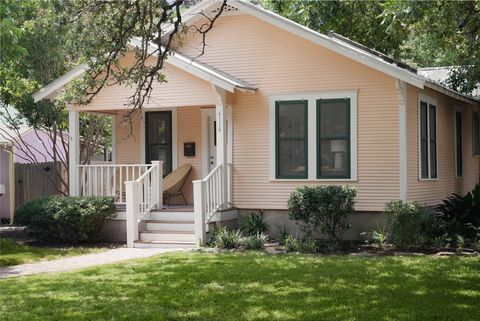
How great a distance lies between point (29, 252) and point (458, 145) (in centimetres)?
1185

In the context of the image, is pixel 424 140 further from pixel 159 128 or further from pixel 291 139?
pixel 159 128

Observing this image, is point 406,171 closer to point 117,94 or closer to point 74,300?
point 117,94

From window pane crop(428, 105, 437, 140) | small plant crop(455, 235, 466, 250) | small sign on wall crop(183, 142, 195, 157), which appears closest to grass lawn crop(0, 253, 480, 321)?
small plant crop(455, 235, 466, 250)

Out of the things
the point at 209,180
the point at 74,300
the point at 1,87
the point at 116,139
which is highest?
the point at 1,87

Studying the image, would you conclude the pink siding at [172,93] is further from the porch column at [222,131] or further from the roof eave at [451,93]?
the roof eave at [451,93]

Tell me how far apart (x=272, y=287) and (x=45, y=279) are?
3501mm

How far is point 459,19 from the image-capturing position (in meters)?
13.8

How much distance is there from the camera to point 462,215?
570 inches

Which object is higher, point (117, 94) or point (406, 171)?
point (117, 94)

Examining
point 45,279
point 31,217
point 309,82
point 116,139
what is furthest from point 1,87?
point 45,279

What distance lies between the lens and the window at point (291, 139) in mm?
15172

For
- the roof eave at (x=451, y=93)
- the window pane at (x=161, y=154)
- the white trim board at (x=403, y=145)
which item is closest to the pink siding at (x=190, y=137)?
the window pane at (x=161, y=154)

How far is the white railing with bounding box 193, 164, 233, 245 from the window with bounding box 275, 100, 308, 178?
3.99 feet

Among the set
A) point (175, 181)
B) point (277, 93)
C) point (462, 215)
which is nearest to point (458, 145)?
point (462, 215)
